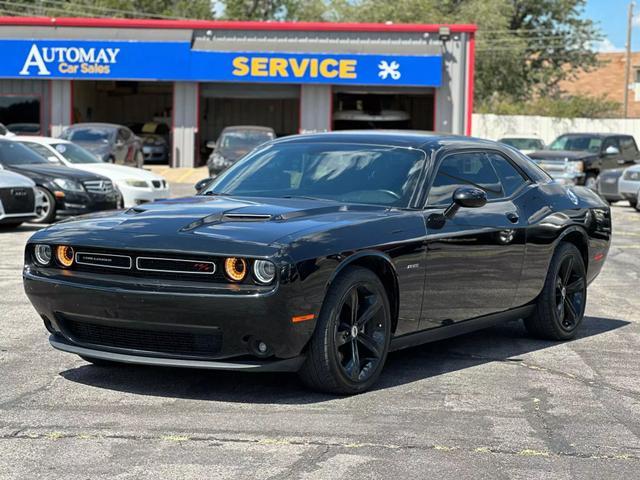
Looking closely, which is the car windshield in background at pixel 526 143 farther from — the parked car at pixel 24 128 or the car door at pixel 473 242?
the car door at pixel 473 242

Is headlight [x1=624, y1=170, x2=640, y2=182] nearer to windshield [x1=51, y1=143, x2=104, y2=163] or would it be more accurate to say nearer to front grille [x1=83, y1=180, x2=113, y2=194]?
windshield [x1=51, y1=143, x2=104, y2=163]

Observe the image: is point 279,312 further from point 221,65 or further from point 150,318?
point 221,65

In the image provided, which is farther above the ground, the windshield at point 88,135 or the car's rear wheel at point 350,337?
the windshield at point 88,135

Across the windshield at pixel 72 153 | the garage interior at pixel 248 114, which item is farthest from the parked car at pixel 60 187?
the garage interior at pixel 248 114

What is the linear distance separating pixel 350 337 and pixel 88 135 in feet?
78.4

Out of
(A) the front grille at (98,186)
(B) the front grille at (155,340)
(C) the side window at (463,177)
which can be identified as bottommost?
(B) the front grille at (155,340)

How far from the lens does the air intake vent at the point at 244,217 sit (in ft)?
21.3

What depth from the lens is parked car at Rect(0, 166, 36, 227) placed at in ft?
53.5

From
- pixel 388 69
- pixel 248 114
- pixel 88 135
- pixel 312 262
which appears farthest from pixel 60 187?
pixel 248 114

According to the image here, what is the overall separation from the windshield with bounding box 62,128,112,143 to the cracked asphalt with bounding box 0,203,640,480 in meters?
21.4

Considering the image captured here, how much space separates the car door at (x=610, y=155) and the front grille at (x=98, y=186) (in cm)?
1568

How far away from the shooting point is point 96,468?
494cm

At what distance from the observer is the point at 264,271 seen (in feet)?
19.6

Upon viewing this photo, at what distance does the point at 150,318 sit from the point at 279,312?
2.24 feet
